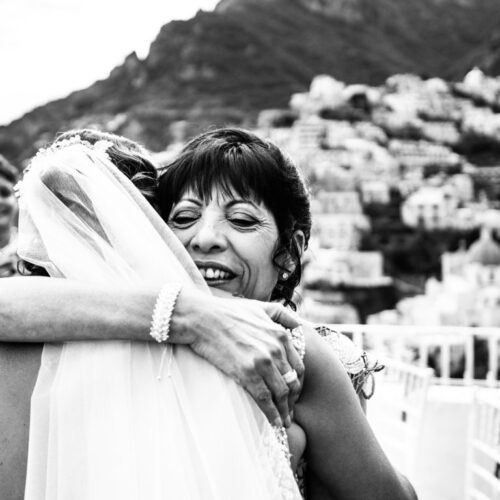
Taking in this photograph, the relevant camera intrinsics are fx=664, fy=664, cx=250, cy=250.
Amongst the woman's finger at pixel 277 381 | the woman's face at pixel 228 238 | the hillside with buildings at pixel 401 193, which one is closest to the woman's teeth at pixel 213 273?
the woman's face at pixel 228 238

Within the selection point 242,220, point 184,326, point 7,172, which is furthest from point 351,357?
point 7,172

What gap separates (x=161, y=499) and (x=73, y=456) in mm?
138

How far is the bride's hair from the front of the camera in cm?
138

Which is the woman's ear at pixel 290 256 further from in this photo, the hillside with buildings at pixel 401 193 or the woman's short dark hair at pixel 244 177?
the hillside with buildings at pixel 401 193

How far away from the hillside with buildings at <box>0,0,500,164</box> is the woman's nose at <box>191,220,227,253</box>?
63902 mm

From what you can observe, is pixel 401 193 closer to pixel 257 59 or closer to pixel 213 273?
pixel 257 59

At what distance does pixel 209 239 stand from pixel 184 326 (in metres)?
0.28

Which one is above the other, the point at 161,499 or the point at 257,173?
the point at 257,173

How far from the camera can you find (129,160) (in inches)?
55.8

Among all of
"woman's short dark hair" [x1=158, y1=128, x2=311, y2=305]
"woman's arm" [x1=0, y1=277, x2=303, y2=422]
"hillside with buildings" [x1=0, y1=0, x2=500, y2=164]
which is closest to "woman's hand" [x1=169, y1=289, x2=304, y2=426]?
"woman's arm" [x1=0, y1=277, x2=303, y2=422]

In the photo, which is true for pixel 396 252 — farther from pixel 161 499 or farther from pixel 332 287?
pixel 161 499

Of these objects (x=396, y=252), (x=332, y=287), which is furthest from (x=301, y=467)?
(x=396, y=252)

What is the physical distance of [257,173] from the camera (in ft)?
4.29

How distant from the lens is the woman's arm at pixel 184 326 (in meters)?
0.94
